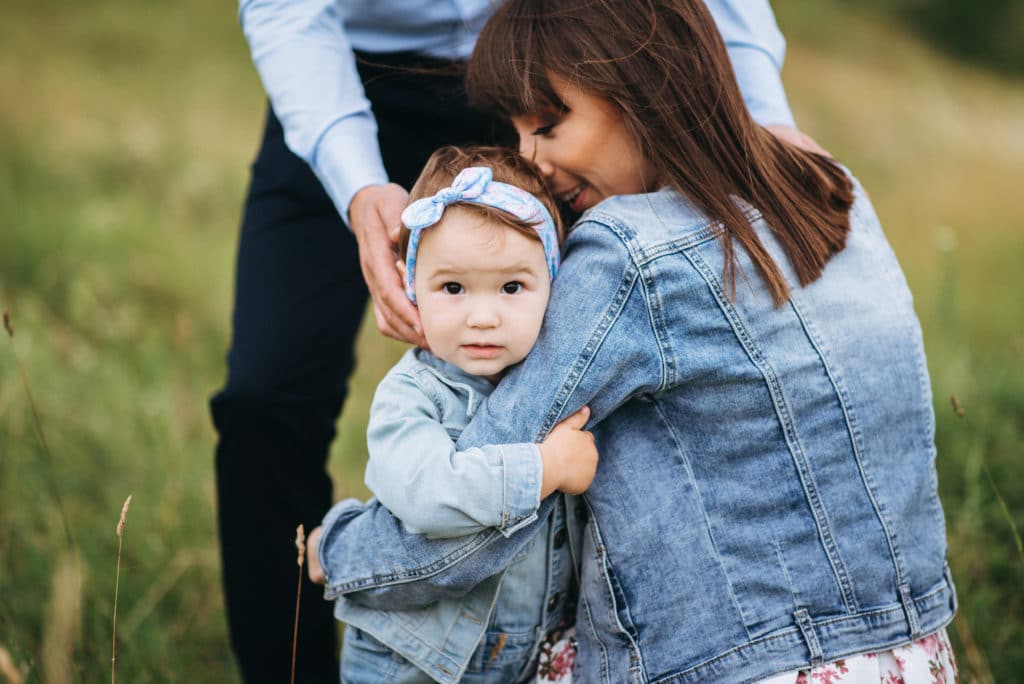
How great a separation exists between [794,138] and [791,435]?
75cm

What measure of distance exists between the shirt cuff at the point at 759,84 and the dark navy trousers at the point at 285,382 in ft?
1.89

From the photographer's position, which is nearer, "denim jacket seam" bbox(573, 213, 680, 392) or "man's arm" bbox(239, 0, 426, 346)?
"denim jacket seam" bbox(573, 213, 680, 392)

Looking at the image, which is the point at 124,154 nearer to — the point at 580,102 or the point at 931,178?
the point at 580,102

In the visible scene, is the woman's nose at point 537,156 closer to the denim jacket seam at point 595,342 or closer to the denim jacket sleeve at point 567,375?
the denim jacket sleeve at point 567,375

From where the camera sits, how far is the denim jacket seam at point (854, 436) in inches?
63.9

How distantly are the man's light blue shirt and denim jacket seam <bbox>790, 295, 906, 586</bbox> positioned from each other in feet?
2.39

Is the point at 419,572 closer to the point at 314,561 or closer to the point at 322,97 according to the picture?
the point at 314,561

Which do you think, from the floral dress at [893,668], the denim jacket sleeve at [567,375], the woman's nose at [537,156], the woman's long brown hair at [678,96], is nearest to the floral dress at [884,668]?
the floral dress at [893,668]

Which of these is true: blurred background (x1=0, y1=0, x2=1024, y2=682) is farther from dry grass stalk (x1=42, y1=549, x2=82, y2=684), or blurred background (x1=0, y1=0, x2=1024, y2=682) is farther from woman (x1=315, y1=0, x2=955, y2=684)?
woman (x1=315, y1=0, x2=955, y2=684)

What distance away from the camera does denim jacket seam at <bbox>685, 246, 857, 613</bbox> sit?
1581 mm

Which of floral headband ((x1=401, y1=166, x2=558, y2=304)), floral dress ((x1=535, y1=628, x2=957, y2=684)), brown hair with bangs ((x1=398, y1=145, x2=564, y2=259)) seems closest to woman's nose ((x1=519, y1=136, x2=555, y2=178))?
brown hair with bangs ((x1=398, y1=145, x2=564, y2=259))

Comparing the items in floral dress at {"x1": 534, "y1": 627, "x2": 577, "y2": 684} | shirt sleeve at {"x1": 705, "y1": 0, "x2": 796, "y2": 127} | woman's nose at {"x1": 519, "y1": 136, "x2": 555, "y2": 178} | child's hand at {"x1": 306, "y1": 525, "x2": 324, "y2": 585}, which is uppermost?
shirt sleeve at {"x1": 705, "y1": 0, "x2": 796, "y2": 127}

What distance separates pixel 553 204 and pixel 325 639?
129 centimetres

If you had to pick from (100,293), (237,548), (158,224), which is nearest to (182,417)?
(100,293)
